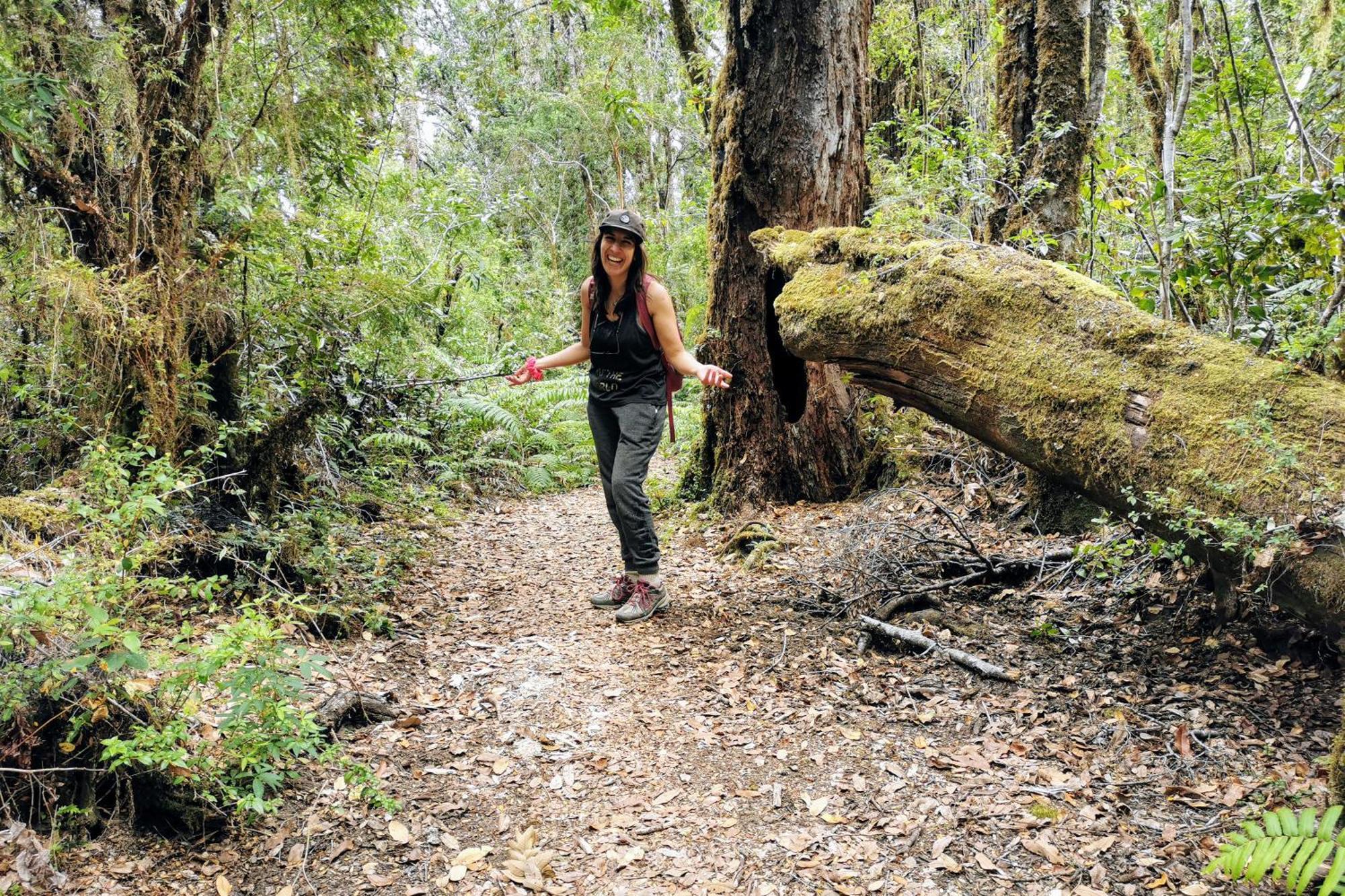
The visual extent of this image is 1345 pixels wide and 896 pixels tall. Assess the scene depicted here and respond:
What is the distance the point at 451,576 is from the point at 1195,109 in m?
7.48

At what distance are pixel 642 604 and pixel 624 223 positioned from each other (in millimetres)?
2381

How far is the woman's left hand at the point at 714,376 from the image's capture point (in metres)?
4.24

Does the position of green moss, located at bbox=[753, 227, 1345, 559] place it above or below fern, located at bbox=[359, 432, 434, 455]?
above

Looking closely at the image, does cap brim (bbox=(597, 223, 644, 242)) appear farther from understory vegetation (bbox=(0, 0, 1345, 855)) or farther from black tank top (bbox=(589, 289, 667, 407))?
understory vegetation (bbox=(0, 0, 1345, 855))

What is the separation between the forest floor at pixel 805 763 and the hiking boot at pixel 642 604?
32 centimetres

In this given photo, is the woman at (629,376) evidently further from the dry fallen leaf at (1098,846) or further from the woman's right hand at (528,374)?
the dry fallen leaf at (1098,846)

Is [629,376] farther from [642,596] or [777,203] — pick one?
[777,203]

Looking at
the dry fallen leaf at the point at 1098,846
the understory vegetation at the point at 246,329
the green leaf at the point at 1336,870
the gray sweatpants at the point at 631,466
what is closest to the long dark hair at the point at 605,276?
the gray sweatpants at the point at 631,466

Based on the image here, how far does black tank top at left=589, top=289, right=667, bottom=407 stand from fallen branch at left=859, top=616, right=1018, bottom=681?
6.17ft

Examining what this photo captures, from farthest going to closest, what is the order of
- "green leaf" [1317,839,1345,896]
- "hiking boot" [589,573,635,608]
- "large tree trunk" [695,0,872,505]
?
"large tree trunk" [695,0,872,505]
"hiking boot" [589,573,635,608]
"green leaf" [1317,839,1345,896]

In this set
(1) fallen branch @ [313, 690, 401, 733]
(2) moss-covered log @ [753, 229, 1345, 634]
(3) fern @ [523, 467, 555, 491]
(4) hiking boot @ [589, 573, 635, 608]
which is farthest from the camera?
(3) fern @ [523, 467, 555, 491]

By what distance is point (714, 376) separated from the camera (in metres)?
4.38

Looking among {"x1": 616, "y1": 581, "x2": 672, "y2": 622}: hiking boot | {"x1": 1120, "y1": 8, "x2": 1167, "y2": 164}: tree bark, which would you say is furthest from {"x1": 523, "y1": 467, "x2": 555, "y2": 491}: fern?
{"x1": 1120, "y1": 8, "x2": 1167, "y2": 164}: tree bark

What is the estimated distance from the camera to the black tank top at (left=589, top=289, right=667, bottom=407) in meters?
4.64
